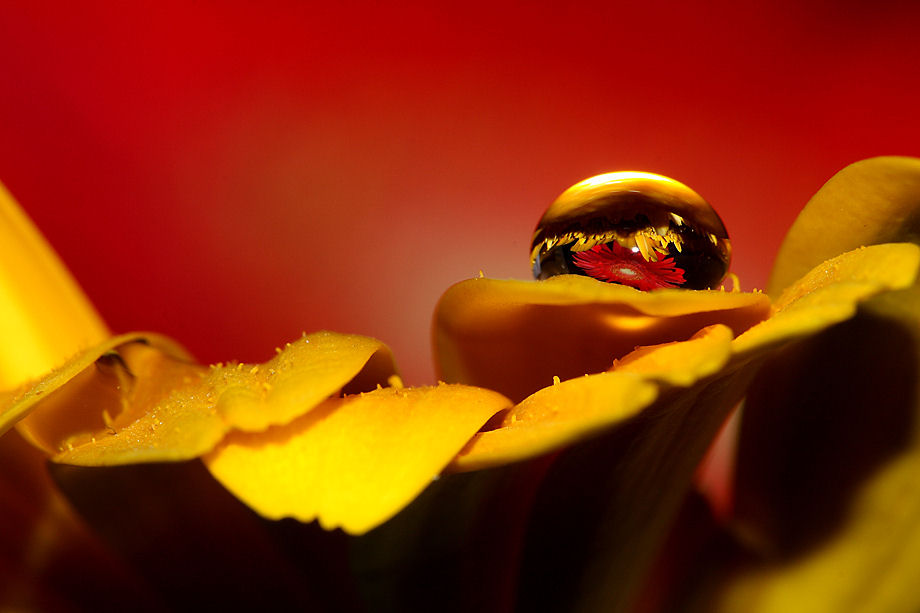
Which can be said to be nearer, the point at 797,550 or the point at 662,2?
the point at 797,550

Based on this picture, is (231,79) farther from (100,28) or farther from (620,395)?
(620,395)

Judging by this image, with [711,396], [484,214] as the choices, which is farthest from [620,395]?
[484,214]

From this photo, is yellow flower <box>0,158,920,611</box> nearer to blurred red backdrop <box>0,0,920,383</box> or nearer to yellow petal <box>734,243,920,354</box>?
yellow petal <box>734,243,920,354</box>

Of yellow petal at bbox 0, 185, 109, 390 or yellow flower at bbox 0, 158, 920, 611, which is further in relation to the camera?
yellow petal at bbox 0, 185, 109, 390

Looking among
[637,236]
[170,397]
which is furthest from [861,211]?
[170,397]

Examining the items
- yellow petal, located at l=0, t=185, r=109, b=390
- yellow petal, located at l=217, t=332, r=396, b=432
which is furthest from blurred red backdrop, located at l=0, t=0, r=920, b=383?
yellow petal, located at l=217, t=332, r=396, b=432

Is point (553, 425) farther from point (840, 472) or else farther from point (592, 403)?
point (840, 472)

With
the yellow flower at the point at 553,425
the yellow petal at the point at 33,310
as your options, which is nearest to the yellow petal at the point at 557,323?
the yellow flower at the point at 553,425

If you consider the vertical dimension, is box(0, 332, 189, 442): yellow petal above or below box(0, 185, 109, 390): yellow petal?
below
